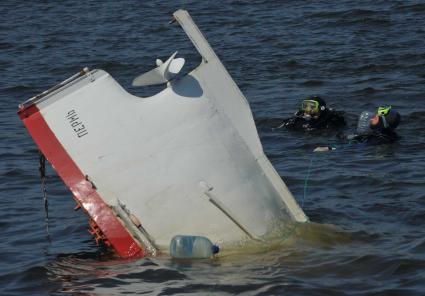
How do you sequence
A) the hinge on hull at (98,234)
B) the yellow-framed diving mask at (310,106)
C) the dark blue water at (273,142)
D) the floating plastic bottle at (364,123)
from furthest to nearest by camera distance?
the yellow-framed diving mask at (310,106) < the floating plastic bottle at (364,123) < the hinge on hull at (98,234) < the dark blue water at (273,142)

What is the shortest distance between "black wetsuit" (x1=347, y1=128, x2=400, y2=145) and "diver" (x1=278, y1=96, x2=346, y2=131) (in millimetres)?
890

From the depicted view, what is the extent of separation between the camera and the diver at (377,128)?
14117mm

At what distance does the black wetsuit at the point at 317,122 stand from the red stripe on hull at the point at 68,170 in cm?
643

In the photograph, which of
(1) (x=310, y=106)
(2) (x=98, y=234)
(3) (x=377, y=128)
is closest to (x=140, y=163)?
(2) (x=98, y=234)

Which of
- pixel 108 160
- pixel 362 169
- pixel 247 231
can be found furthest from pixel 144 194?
pixel 362 169

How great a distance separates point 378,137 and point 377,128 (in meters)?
0.20

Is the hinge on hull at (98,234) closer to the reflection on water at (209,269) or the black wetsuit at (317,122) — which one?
the reflection on water at (209,269)

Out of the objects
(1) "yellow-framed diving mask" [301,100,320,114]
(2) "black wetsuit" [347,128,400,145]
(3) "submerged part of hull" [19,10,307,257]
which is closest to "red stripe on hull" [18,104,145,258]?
(3) "submerged part of hull" [19,10,307,257]

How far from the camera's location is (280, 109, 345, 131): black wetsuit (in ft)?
49.4

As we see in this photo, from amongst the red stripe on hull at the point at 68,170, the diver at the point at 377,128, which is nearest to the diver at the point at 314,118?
the diver at the point at 377,128

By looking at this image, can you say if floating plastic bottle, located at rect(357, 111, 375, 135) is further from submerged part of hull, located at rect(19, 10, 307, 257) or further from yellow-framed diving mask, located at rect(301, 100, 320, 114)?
submerged part of hull, located at rect(19, 10, 307, 257)

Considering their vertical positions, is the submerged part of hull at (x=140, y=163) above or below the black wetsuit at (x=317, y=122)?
below

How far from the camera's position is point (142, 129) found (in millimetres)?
9055

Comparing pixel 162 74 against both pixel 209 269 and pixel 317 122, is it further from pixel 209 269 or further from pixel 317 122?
pixel 317 122
